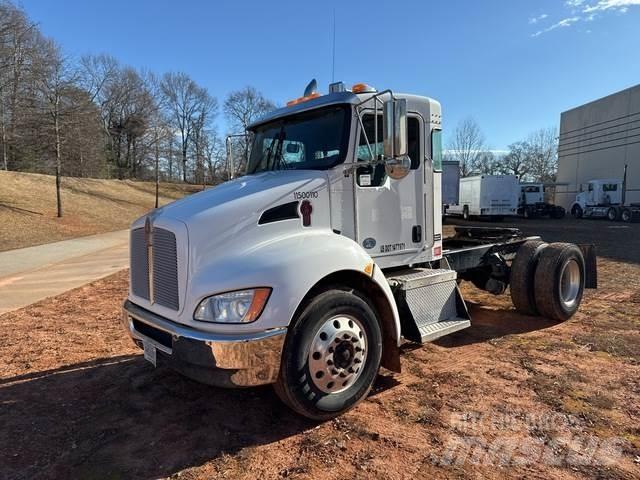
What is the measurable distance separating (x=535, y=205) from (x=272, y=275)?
36304 millimetres

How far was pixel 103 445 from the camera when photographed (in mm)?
3170

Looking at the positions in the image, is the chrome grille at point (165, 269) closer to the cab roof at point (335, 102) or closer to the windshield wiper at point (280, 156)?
the windshield wiper at point (280, 156)

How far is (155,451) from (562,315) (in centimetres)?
524

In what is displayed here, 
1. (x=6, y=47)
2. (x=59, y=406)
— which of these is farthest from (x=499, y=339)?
(x=6, y=47)

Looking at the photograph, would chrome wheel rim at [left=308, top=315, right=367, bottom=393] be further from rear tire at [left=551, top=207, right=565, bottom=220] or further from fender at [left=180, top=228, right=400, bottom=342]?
rear tire at [left=551, top=207, right=565, bottom=220]

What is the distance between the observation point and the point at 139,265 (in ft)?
11.8

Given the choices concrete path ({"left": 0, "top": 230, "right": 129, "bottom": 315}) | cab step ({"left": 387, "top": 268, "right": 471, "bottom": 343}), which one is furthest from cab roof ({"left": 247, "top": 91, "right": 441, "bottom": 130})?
concrete path ({"left": 0, "top": 230, "right": 129, "bottom": 315})

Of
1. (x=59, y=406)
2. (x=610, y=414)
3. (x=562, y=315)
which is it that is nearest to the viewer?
(x=610, y=414)

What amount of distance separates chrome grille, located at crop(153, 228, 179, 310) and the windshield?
1388 millimetres

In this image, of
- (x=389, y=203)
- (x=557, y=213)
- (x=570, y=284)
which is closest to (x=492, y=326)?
(x=570, y=284)

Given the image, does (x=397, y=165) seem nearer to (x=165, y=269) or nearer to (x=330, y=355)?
(x=330, y=355)

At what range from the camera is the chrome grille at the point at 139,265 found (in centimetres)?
348

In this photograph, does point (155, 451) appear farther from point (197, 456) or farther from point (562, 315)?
point (562, 315)

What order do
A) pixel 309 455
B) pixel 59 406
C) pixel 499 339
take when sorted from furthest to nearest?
pixel 499 339 → pixel 59 406 → pixel 309 455
